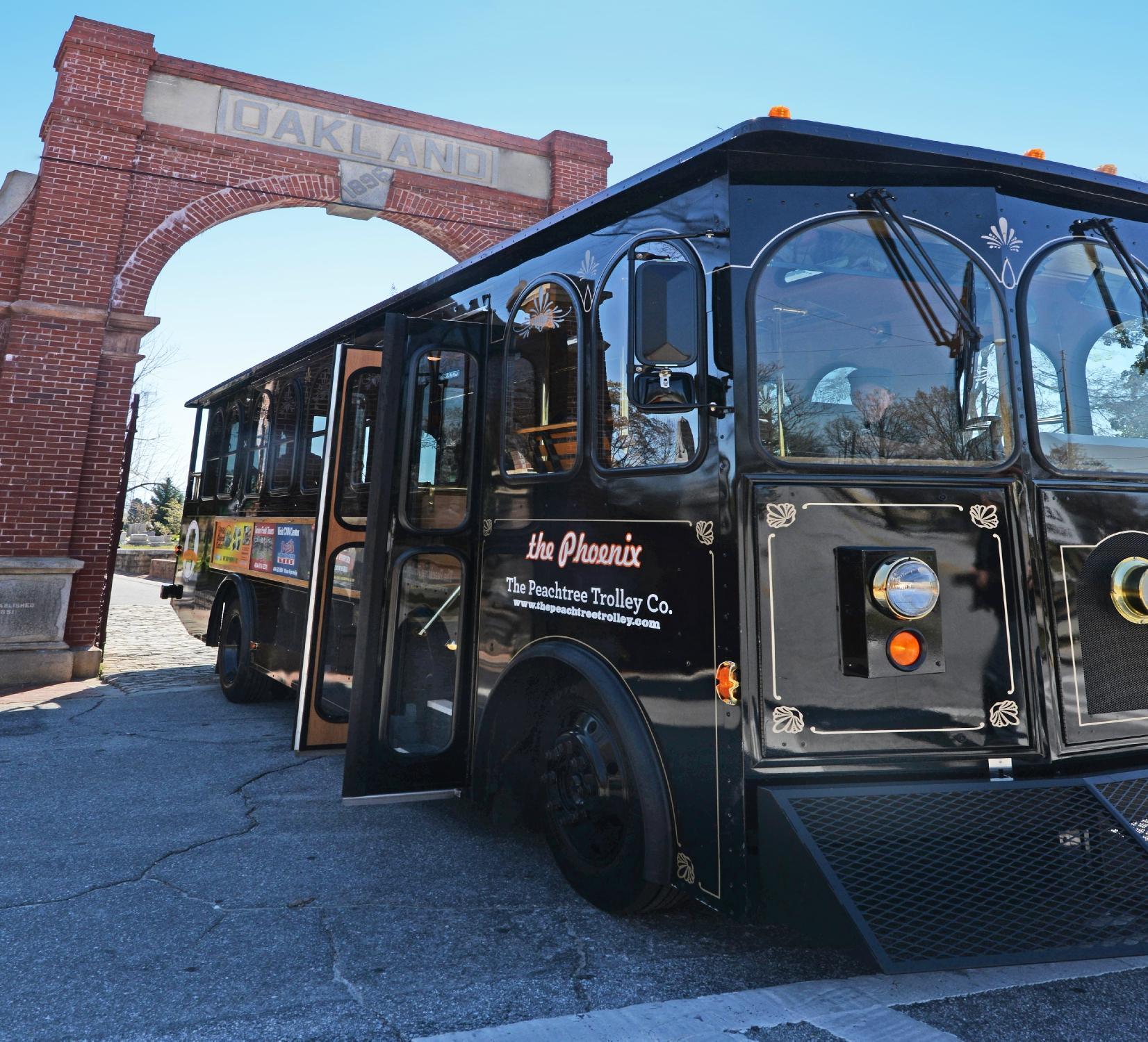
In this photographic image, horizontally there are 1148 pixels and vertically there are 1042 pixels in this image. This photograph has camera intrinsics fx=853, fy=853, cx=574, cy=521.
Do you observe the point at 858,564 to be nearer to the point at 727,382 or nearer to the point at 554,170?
the point at 727,382

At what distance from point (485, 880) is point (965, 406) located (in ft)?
8.89

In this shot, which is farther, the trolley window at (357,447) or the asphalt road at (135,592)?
the asphalt road at (135,592)

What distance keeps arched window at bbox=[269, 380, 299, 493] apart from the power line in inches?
111

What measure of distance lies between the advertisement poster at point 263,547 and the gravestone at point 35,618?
300 centimetres

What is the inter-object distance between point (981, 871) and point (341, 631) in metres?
3.77

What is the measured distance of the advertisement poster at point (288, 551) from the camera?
5922 mm

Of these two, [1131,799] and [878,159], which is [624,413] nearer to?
[878,159]

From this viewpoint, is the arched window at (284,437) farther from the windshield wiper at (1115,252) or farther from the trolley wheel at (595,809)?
the windshield wiper at (1115,252)

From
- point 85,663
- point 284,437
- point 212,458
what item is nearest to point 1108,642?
point 284,437

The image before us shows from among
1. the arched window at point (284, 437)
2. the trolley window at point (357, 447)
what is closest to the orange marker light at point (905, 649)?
the trolley window at point (357, 447)

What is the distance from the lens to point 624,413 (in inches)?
128

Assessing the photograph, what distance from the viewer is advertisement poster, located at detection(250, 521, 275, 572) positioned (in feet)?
21.2

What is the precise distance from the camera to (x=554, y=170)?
12000mm

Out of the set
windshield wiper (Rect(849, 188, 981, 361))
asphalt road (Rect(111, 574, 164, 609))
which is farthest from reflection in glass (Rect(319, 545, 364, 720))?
asphalt road (Rect(111, 574, 164, 609))
